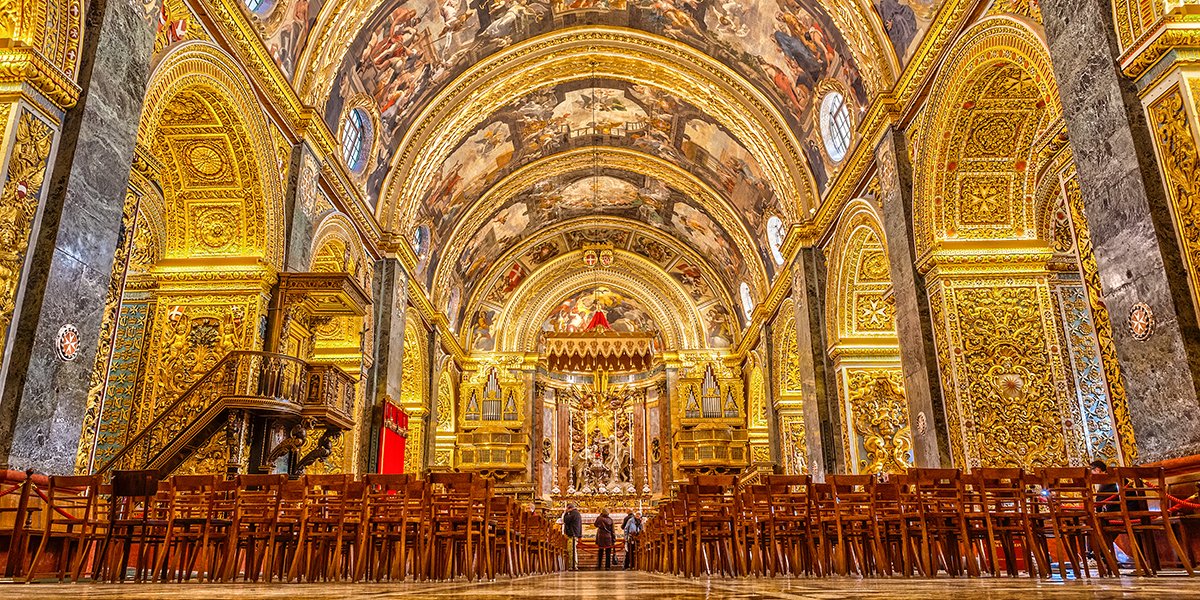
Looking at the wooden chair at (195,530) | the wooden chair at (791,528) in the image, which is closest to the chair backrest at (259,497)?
the wooden chair at (195,530)

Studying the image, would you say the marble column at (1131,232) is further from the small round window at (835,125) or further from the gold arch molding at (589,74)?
the gold arch molding at (589,74)

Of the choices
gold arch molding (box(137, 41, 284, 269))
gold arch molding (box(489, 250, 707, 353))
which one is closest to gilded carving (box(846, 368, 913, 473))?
gold arch molding (box(137, 41, 284, 269))

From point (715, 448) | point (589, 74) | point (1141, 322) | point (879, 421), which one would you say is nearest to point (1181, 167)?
point (1141, 322)

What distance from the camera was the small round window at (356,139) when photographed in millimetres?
13984

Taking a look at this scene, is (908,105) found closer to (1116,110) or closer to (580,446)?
(1116,110)

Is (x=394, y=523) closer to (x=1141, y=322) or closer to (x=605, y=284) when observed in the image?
(x=1141, y=322)

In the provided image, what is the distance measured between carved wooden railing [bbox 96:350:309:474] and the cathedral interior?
0.05 metres

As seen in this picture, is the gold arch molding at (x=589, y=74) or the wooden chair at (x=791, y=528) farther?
the gold arch molding at (x=589, y=74)

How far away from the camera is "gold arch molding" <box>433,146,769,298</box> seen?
20.8m

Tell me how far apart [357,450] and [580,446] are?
1396 cm

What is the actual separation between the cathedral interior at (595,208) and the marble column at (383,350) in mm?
73

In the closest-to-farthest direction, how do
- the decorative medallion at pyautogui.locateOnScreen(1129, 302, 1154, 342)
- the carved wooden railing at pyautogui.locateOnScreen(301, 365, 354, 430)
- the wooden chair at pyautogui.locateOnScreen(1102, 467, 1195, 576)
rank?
the wooden chair at pyautogui.locateOnScreen(1102, 467, 1195, 576) < the decorative medallion at pyautogui.locateOnScreen(1129, 302, 1154, 342) < the carved wooden railing at pyautogui.locateOnScreen(301, 365, 354, 430)

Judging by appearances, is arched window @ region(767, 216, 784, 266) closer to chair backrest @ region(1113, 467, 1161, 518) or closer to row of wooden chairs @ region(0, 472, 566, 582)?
chair backrest @ region(1113, 467, 1161, 518)

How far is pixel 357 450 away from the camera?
46.7 ft
